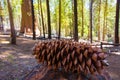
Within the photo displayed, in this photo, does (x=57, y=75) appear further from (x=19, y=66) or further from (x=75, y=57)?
(x=19, y=66)

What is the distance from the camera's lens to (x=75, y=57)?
6.01 feet

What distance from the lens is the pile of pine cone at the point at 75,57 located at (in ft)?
5.95

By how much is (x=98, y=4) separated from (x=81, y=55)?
36.9m

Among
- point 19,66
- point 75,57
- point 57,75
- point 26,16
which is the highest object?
point 26,16

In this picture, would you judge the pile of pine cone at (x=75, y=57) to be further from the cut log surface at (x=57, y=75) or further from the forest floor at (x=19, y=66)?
the forest floor at (x=19, y=66)

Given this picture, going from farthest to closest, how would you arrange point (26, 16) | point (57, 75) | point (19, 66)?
point (26, 16) → point (19, 66) → point (57, 75)

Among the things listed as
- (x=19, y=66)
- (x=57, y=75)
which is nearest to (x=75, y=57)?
(x=57, y=75)

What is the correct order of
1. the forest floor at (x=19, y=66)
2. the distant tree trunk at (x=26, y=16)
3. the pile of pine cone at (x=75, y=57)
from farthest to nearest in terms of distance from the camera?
the distant tree trunk at (x=26, y=16)
the forest floor at (x=19, y=66)
the pile of pine cone at (x=75, y=57)

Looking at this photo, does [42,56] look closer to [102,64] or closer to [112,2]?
Answer: [102,64]

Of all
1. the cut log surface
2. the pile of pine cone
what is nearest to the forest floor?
the cut log surface

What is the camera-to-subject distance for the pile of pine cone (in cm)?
181

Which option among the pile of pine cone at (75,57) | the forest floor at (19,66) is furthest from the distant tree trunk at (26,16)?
the pile of pine cone at (75,57)

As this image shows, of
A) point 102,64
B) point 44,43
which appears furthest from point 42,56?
point 102,64

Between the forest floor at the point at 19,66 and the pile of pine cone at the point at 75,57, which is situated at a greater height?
the pile of pine cone at the point at 75,57
